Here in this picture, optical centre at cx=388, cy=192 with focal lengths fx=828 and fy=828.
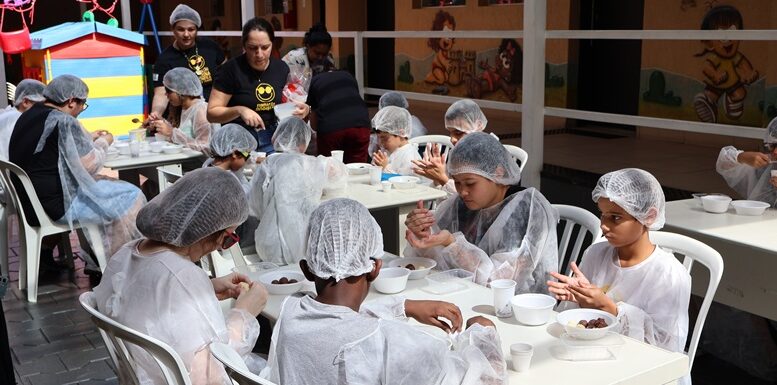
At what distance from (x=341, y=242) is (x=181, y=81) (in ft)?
17.3

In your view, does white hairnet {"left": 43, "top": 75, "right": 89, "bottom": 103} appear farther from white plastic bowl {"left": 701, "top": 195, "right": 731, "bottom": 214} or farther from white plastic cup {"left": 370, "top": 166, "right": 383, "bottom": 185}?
white plastic bowl {"left": 701, "top": 195, "right": 731, "bottom": 214}

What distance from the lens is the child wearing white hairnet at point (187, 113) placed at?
695 centimetres

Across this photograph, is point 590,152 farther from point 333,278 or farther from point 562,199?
point 333,278

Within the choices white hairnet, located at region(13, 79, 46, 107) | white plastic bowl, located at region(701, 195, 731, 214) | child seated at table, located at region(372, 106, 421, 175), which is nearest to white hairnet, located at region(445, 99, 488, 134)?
child seated at table, located at region(372, 106, 421, 175)

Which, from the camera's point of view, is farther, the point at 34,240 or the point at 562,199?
the point at 562,199

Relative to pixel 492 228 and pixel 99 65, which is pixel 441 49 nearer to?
pixel 99 65

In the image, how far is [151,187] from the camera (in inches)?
306

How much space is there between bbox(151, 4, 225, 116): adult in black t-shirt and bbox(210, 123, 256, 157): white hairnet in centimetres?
261

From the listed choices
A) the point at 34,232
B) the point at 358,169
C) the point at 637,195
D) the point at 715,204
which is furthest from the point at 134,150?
the point at 637,195

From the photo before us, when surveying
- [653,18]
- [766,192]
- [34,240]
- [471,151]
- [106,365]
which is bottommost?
[106,365]

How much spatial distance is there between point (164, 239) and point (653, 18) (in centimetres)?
753

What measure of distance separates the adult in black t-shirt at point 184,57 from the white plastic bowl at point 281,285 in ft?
15.7

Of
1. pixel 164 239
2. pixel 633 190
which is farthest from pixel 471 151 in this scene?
pixel 164 239

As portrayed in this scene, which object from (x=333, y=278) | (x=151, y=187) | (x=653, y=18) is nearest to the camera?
(x=333, y=278)
